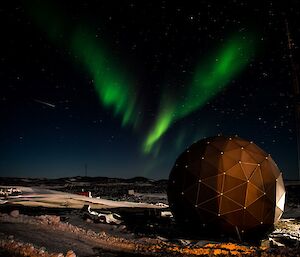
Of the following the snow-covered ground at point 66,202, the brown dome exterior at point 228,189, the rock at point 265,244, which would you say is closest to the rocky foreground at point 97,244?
the rock at point 265,244

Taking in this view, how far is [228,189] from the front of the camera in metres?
10.3

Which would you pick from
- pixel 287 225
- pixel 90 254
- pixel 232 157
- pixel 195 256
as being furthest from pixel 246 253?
pixel 287 225

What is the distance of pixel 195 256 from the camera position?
828 cm

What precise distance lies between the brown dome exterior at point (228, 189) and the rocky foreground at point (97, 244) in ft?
2.98

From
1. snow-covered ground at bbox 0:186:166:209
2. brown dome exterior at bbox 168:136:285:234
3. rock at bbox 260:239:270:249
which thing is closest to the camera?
rock at bbox 260:239:270:249

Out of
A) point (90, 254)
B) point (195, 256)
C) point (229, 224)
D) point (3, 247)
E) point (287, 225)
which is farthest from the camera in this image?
point (287, 225)

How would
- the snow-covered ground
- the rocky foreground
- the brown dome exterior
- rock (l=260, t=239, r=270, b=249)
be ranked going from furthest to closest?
1. the snow-covered ground
2. the brown dome exterior
3. rock (l=260, t=239, r=270, b=249)
4. the rocky foreground

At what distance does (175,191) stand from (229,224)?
2025 millimetres

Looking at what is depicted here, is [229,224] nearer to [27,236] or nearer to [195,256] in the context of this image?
[195,256]

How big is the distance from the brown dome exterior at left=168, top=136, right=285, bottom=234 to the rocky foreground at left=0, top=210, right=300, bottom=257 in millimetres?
910

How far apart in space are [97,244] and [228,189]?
4210 millimetres

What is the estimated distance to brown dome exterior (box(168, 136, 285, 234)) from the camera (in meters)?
10.3

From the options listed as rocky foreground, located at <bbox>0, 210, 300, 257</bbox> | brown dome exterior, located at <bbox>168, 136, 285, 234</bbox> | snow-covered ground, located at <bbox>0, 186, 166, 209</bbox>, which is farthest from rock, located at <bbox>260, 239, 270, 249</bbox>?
snow-covered ground, located at <bbox>0, 186, 166, 209</bbox>

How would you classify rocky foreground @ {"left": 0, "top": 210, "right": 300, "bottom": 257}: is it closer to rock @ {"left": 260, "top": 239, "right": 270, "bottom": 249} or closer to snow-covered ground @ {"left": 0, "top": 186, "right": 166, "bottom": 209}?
rock @ {"left": 260, "top": 239, "right": 270, "bottom": 249}
